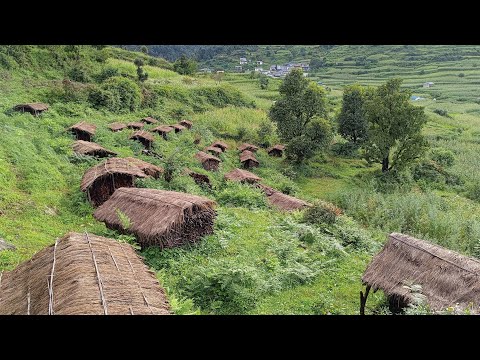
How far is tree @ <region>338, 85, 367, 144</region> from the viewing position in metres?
36.5

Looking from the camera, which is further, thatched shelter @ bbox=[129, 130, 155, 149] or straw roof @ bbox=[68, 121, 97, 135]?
thatched shelter @ bbox=[129, 130, 155, 149]

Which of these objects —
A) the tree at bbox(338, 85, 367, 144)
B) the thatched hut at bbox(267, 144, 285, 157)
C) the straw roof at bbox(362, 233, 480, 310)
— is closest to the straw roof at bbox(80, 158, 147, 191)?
the straw roof at bbox(362, 233, 480, 310)

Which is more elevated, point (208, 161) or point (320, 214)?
point (208, 161)

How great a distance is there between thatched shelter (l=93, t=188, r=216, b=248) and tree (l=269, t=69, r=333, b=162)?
20226mm

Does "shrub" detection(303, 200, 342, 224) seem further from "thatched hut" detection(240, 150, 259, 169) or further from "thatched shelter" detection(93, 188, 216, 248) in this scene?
"thatched hut" detection(240, 150, 259, 169)

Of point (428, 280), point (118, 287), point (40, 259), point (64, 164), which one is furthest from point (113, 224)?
point (428, 280)

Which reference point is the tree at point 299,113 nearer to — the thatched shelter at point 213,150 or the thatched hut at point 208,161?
the thatched shelter at point 213,150

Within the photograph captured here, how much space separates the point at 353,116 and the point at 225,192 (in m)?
20.6

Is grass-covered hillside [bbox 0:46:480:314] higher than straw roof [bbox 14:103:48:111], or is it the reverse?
straw roof [bbox 14:103:48:111]

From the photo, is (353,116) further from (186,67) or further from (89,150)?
(186,67)

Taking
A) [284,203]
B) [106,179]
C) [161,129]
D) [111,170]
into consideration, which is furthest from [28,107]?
[284,203]

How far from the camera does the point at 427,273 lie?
8.83m
